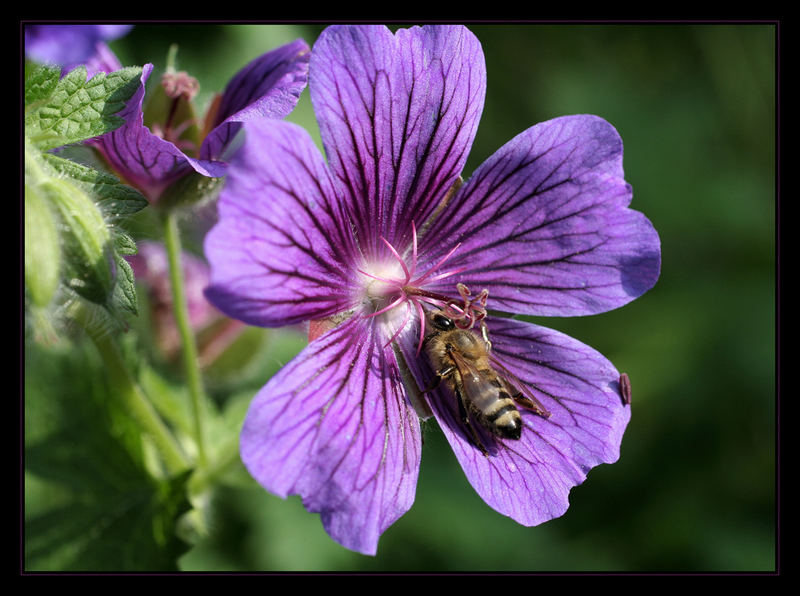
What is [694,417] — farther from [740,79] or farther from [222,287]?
[222,287]

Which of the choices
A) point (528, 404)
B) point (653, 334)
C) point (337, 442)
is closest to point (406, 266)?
point (528, 404)

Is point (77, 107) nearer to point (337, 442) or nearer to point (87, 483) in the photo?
point (337, 442)

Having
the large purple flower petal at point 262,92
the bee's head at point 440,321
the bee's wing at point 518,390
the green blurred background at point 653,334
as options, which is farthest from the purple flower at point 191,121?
the green blurred background at point 653,334

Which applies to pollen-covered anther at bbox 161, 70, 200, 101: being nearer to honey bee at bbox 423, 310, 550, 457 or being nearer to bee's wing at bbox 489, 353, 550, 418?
honey bee at bbox 423, 310, 550, 457

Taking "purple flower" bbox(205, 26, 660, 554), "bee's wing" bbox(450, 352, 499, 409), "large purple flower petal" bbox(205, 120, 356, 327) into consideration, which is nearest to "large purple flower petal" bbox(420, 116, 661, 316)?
"purple flower" bbox(205, 26, 660, 554)
